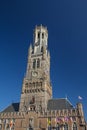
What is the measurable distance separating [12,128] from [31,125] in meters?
6.30

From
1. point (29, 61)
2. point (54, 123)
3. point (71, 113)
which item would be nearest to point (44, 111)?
point (54, 123)

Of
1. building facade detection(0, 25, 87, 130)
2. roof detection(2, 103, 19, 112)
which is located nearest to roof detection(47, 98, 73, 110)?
building facade detection(0, 25, 87, 130)

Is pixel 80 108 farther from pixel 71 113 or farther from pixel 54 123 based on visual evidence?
pixel 54 123

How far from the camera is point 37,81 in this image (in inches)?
2409

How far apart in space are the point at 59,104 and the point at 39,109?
21.7 ft

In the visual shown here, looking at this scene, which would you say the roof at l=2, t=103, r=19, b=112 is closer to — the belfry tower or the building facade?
the building facade

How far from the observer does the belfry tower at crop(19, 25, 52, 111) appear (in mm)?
57069

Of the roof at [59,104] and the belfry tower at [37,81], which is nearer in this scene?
the roof at [59,104]

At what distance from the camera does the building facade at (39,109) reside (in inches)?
1997

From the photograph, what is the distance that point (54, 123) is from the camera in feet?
168

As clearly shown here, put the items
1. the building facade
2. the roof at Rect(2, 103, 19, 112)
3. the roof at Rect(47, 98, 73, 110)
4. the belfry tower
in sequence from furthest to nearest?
the roof at Rect(2, 103, 19, 112) → the belfry tower → the roof at Rect(47, 98, 73, 110) → the building facade

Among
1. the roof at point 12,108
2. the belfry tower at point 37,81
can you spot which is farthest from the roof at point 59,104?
the roof at point 12,108

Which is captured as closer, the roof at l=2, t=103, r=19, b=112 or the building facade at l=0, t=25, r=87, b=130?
the building facade at l=0, t=25, r=87, b=130

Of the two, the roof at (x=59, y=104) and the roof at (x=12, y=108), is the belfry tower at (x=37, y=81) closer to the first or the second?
the roof at (x=59, y=104)
